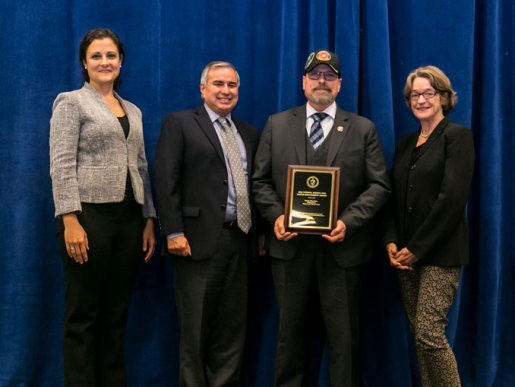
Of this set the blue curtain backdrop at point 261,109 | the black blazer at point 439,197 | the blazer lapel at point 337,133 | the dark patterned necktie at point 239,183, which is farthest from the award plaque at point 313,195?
the blue curtain backdrop at point 261,109

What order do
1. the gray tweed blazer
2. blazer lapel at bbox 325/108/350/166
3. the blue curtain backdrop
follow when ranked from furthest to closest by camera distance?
1. the blue curtain backdrop
2. blazer lapel at bbox 325/108/350/166
3. the gray tweed blazer

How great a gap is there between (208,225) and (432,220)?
38.5 inches

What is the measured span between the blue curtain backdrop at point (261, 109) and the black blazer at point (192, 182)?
1.36 ft

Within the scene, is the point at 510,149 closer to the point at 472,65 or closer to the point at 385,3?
the point at 472,65

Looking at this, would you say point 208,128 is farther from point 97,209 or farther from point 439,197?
point 439,197

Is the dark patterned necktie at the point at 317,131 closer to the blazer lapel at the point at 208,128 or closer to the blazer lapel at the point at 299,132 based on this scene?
the blazer lapel at the point at 299,132

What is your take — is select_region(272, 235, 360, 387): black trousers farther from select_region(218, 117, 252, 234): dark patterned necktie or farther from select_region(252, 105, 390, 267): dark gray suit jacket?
select_region(218, 117, 252, 234): dark patterned necktie

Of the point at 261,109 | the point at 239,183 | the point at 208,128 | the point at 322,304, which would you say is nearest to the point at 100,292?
the point at 239,183

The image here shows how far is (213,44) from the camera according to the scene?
2.53 metres

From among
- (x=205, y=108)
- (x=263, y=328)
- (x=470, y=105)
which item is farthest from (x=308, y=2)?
(x=263, y=328)

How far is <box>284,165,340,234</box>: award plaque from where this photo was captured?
1984 millimetres

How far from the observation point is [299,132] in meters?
2.17

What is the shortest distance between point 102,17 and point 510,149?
232 centimetres

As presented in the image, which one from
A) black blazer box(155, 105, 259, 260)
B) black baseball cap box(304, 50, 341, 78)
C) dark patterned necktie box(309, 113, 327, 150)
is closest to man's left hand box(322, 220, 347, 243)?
dark patterned necktie box(309, 113, 327, 150)
